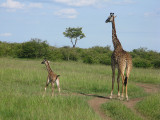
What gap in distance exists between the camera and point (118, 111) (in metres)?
8.24

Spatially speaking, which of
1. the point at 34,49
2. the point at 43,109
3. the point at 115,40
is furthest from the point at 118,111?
the point at 34,49

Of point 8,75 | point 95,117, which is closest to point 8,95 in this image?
point 95,117

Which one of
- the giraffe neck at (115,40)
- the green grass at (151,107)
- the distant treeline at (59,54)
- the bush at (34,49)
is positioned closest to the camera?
the green grass at (151,107)

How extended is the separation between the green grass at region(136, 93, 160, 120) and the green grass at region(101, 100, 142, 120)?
1.67 ft

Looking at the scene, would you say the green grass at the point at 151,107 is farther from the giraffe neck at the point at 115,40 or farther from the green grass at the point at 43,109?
the giraffe neck at the point at 115,40

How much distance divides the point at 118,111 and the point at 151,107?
1239 millimetres

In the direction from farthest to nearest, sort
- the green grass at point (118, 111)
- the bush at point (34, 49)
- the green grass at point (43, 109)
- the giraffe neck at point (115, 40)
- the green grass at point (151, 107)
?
1. the bush at point (34, 49)
2. the giraffe neck at point (115, 40)
3. the green grass at point (151, 107)
4. the green grass at point (118, 111)
5. the green grass at point (43, 109)

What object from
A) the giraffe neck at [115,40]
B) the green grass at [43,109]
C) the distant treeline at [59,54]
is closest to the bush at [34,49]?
the distant treeline at [59,54]

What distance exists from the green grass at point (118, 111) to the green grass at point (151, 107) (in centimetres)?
51

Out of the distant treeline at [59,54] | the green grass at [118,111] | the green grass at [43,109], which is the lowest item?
the green grass at [118,111]

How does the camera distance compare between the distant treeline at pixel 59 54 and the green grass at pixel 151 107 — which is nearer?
the green grass at pixel 151 107

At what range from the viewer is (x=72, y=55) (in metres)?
33.6

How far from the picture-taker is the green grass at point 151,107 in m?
8.32

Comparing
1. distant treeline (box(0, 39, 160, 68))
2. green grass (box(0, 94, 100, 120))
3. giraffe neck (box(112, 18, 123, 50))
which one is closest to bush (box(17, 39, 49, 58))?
distant treeline (box(0, 39, 160, 68))
